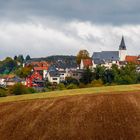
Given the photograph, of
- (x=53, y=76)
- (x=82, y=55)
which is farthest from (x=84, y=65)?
(x=82, y=55)

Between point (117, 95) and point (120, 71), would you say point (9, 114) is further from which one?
point (120, 71)

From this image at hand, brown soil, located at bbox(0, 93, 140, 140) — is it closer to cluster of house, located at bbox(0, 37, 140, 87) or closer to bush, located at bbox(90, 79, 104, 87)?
bush, located at bbox(90, 79, 104, 87)

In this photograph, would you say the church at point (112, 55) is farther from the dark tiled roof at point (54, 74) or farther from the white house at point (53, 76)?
the white house at point (53, 76)

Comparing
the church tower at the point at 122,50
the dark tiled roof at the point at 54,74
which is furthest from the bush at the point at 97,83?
the church tower at the point at 122,50

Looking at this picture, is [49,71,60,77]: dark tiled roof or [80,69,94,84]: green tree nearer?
[80,69,94,84]: green tree

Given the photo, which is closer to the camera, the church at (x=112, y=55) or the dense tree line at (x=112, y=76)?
the dense tree line at (x=112, y=76)

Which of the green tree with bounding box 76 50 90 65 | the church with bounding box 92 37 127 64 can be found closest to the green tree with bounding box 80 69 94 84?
the church with bounding box 92 37 127 64

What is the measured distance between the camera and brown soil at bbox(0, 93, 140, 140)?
39.4m

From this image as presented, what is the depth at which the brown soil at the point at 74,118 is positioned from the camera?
129 ft

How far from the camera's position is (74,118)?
43.4 meters

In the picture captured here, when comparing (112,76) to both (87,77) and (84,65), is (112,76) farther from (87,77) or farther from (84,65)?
(84,65)

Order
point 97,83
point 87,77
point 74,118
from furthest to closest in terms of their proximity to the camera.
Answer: point 87,77
point 97,83
point 74,118

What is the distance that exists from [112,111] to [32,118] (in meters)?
6.85

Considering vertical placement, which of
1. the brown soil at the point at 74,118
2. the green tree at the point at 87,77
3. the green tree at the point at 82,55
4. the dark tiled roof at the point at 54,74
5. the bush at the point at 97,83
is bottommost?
the brown soil at the point at 74,118
